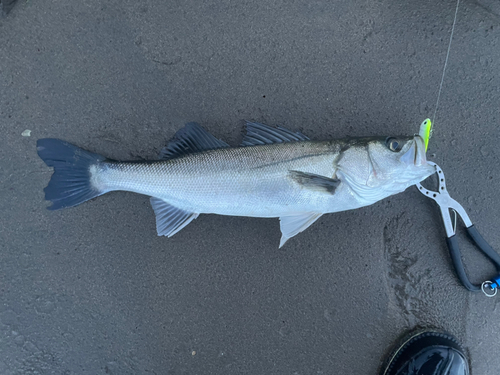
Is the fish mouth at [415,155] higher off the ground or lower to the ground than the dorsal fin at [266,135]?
higher

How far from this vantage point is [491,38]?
9.68ft

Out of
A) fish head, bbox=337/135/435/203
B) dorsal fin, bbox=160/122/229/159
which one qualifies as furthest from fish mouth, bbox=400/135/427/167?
dorsal fin, bbox=160/122/229/159

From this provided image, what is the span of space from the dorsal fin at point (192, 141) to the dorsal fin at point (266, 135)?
241 mm

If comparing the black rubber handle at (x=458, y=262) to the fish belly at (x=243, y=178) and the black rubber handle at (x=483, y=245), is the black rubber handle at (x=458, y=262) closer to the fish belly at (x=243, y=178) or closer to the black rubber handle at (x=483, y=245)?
the black rubber handle at (x=483, y=245)

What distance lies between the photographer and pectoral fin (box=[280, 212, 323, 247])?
2.49 m

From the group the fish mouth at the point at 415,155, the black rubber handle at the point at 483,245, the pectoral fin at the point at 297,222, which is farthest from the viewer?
the black rubber handle at the point at 483,245

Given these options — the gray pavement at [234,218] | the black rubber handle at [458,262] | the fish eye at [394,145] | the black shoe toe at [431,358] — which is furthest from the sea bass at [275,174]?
the black shoe toe at [431,358]

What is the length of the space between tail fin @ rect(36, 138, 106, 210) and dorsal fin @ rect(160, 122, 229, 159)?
66cm

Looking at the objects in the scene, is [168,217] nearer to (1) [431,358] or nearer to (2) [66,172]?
(2) [66,172]

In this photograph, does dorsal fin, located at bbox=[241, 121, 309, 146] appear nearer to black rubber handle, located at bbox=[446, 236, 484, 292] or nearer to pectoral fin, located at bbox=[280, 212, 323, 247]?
pectoral fin, located at bbox=[280, 212, 323, 247]

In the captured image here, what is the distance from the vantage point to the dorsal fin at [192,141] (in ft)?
8.37

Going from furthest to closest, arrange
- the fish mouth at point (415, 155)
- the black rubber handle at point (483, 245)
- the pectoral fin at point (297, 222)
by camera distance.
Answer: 1. the black rubber handle at point (483, 245)
2. the pectoral fin at point (297, 222)
3. the fish mouth at point (415, 155)

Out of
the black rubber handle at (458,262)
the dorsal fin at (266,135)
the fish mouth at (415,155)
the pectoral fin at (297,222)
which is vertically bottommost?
the pectoral fin at (297,222)

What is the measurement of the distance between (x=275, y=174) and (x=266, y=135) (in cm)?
39
